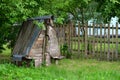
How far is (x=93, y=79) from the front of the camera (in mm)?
9578

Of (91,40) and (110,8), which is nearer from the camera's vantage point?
(110,8)

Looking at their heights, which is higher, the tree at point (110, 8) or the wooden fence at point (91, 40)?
the tree at point (110, 8)

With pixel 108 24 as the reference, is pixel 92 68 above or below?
below

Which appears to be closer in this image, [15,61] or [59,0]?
[15,61]

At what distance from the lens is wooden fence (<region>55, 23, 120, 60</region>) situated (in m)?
15.0

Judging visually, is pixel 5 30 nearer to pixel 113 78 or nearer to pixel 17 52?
pixel 17 52

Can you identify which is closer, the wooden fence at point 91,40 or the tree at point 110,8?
the tree at point 110,8

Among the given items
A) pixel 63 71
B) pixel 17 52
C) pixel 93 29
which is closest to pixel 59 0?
pixel 93 29

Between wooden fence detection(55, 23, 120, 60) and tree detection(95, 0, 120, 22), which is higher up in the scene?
tree detection(95, 0, 120, 22)

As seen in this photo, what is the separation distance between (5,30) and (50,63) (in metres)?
2.93

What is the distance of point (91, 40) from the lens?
1562cm

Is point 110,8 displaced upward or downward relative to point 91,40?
upward

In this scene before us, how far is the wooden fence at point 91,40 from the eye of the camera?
15016 millimetres

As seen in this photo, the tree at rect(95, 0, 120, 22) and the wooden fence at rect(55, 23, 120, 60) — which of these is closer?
the tree at rect(95, 0, 120, 22)
